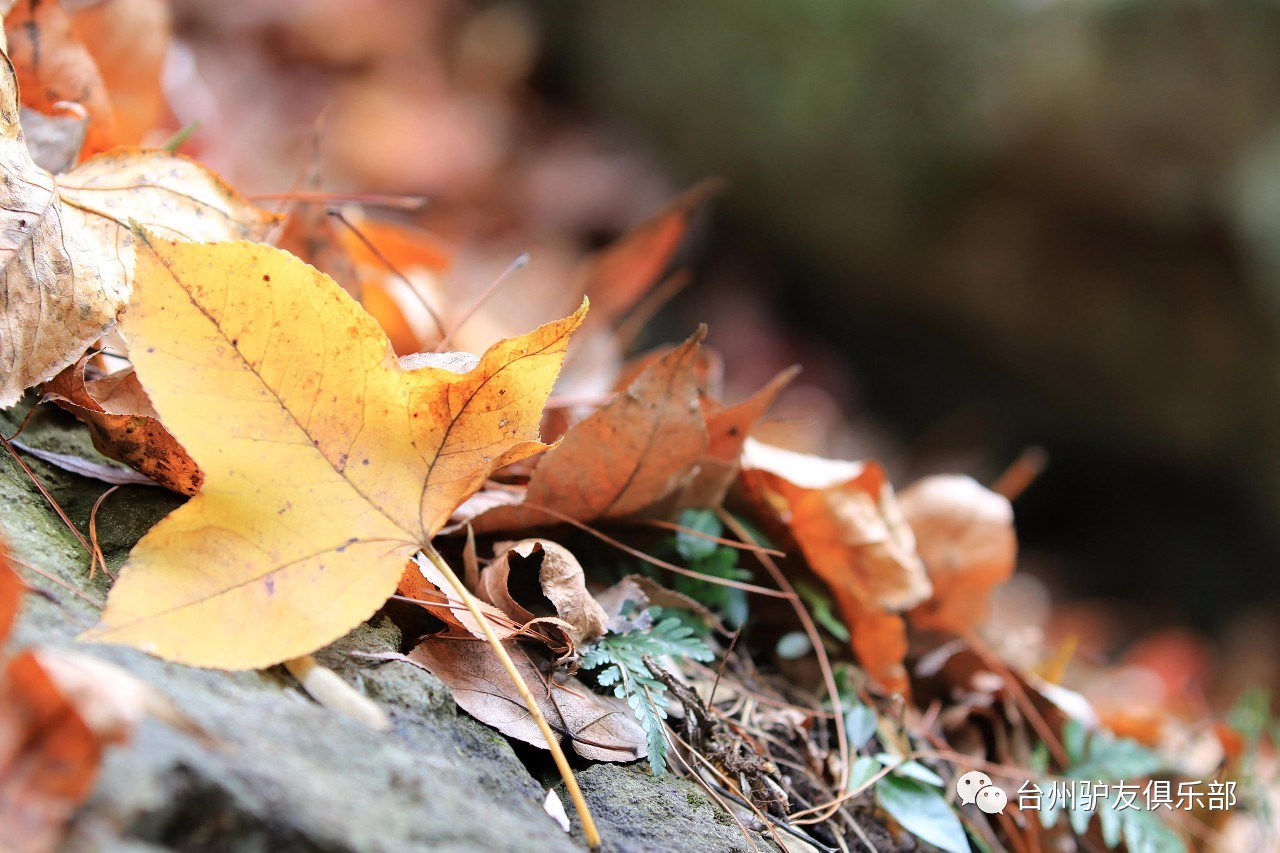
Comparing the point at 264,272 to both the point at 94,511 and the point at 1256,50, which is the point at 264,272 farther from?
the point at 1256,50

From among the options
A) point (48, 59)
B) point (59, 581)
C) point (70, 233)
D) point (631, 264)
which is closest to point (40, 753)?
point (59, 581)

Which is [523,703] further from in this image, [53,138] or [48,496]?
[53,138]

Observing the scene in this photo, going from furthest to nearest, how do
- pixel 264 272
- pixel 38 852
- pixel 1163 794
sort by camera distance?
pixel 1163 794 < pixel 264 272 < pixel 38 852

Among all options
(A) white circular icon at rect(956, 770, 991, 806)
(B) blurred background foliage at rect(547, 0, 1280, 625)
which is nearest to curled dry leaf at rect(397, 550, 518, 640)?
(A) white circular icon at rect(956, 770, 991, 806)

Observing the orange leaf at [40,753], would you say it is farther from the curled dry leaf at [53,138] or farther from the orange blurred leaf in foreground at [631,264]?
the orange blurred leaf in foreground at [631,264]

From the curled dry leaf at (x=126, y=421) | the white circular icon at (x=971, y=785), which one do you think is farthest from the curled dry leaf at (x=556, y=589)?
the white circular icon at (x=971, y=785)

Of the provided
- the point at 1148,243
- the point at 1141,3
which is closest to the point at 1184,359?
the point at 1148,243

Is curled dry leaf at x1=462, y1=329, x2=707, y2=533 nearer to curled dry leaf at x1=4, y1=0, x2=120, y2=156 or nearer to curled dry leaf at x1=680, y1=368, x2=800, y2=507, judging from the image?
curled dry leaf at x1=680, y1=368, x2=800, y2=507
